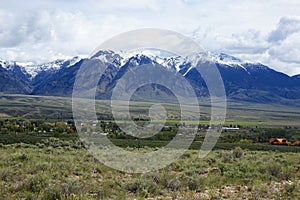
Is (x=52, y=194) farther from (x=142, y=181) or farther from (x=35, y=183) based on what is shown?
(x=142, y=181)

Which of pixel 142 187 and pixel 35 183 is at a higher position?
pixel 35 183

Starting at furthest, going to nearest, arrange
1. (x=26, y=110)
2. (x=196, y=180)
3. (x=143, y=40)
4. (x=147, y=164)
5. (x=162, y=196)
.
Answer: (x=26, y=110), (x=143, y=40), (x=147, y=164), (x=196, y=180), (x=162, y=196)

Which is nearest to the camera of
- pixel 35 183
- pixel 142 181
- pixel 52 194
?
pixel 52 194

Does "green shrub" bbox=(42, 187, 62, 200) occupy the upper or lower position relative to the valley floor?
upper

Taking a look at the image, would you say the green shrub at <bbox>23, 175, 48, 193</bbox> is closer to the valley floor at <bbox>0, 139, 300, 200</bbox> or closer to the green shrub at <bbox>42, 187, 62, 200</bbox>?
the valley floor at <bbox>0, 139, 300, 200</bbox>

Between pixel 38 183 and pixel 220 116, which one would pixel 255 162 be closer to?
pixel 38 183

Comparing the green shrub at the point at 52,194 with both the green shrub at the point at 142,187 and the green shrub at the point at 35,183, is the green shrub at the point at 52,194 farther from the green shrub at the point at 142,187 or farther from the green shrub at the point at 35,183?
the green shrub at the point at 142,187

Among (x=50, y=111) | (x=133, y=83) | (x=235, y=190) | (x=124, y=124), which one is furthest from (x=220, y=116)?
(x=235, y=190)

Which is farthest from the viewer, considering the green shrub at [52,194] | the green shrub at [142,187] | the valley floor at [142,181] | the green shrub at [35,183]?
the green shrub at [142,187]

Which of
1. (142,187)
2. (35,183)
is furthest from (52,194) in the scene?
(142,187)

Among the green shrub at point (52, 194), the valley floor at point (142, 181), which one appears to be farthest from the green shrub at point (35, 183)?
the green shrub at point (52, 194)

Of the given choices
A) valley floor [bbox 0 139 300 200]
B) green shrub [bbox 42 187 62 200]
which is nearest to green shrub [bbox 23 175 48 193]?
valley floor [bbox 0 139 300 200]
